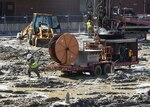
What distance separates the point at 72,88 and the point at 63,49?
3.52 meters

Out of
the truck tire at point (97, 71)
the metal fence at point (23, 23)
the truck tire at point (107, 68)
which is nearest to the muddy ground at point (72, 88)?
the truck tire at point (97, 71)

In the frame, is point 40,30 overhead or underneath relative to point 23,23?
underneath

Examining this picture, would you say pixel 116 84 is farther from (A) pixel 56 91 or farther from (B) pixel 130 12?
(B) pixel 130 12

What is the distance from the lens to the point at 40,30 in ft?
124

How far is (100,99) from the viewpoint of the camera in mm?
16734

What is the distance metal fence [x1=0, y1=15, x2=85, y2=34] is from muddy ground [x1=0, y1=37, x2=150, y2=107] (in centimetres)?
1930

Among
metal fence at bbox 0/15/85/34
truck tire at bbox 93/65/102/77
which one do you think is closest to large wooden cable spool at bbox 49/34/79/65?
truck tire at bbox 93/65/102/77

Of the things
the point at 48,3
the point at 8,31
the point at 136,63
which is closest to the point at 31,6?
the point at 48,3

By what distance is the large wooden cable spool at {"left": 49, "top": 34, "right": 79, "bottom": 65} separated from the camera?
75.4 ft

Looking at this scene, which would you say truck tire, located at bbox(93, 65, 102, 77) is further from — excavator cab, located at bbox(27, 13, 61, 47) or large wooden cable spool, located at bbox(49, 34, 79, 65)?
excavator cab, located at bbox(27, 13, 61, 47)

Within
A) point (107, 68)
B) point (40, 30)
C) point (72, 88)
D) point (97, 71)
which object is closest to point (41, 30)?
point (40, 30)

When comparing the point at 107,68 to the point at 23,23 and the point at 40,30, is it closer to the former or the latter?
the point at 40,30

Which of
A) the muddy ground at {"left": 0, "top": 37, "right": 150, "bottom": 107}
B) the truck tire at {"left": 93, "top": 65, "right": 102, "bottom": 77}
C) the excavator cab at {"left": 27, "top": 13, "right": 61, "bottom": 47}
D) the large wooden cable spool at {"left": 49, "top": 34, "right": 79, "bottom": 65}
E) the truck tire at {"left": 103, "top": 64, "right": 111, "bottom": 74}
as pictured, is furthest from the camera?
the excavator cab at {"left": 27, "top": 13, "right": 61, "bottom": 47}

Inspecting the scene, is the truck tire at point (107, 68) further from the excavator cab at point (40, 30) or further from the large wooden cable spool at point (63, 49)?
the excavator cab at point (40, 30)
